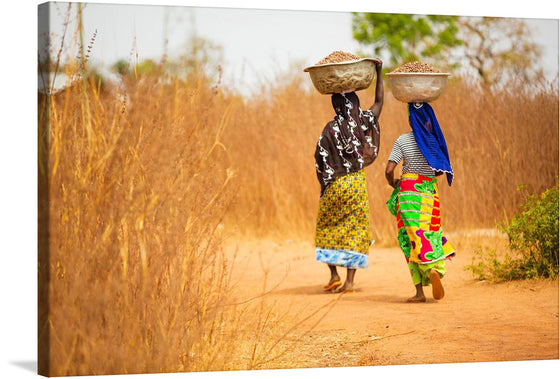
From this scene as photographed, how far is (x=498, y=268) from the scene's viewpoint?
782 centimetres

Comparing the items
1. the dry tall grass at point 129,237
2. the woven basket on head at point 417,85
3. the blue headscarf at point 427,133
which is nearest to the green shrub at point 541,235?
the blue headscarf at point 427,133

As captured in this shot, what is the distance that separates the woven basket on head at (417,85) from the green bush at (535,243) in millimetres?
1588

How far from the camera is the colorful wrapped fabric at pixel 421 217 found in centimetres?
673

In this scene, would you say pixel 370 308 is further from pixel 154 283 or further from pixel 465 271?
pixel 154 283

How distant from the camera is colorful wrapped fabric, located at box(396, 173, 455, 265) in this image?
6.73m

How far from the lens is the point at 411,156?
22.1 ft

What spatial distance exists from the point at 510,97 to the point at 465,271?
1939 mm

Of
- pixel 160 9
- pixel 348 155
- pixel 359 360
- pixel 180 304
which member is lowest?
pixel 359 360

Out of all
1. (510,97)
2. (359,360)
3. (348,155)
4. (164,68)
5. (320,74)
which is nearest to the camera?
(164,68)

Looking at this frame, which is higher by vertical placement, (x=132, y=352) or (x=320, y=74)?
(x=320, y=74)

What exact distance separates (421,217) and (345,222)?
83 cm

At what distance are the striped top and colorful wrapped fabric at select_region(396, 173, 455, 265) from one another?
45 mm

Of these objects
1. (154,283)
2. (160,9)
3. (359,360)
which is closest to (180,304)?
(154,283)

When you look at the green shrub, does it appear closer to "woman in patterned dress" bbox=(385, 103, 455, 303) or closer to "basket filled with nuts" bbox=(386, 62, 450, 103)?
"woman in patterned dress" bbox=(385, 103, 455, 303)
